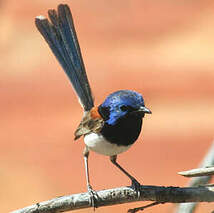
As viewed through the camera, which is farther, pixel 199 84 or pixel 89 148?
pixel 199 84

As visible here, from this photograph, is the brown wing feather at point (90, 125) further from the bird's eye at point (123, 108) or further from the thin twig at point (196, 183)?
Result: the thin twig at point (196, 183)

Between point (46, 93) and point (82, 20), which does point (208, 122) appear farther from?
point (82, 20)

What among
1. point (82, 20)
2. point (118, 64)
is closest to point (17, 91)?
point (118, 64)

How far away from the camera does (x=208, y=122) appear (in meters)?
4.36

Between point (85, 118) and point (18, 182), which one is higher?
point (85, 118)

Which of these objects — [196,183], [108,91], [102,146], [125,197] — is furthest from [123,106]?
[108,91]

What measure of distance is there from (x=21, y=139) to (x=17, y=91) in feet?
1.73

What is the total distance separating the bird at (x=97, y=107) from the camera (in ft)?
7.34

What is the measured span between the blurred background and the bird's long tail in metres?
1.00

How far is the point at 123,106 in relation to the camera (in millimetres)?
2238

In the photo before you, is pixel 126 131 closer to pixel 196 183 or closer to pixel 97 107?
pixel 97 107

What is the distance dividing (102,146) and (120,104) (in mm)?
181

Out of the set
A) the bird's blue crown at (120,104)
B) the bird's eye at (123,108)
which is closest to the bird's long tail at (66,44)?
the bird's blue crown at (120,104)

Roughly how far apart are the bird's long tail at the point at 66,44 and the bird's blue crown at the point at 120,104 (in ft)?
1.27
